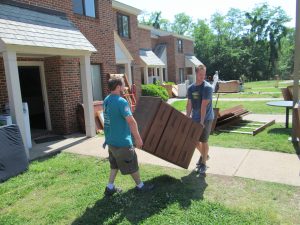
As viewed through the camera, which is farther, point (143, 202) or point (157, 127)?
point (157, 127)

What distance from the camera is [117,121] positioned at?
4199mm

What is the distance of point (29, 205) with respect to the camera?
14.9ft

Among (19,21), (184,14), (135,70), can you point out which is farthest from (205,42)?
(19,21)

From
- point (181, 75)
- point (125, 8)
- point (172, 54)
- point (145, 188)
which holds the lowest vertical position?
point (145, 188)

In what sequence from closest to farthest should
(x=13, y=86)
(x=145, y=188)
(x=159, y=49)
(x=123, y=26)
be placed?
(x=145, y=188)
(x=13, y=86)
(x=123, y=26)
(x=159, y=49)

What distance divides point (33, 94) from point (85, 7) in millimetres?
3593

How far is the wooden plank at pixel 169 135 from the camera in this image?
490 cm

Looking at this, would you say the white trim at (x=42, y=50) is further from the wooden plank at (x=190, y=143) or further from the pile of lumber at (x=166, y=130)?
the wooden plank at (x=190, y=143)

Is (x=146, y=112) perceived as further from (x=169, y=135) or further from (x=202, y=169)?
(x=202, y=169)

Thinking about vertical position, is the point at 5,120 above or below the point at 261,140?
above

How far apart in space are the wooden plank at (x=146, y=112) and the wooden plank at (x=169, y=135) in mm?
306

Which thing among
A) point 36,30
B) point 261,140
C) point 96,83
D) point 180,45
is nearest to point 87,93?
point 36,30

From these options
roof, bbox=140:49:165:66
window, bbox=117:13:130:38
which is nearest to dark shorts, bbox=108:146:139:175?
window, bbox=117:13:130:38

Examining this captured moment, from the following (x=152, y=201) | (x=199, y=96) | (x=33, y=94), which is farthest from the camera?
(x=33, y=94)
